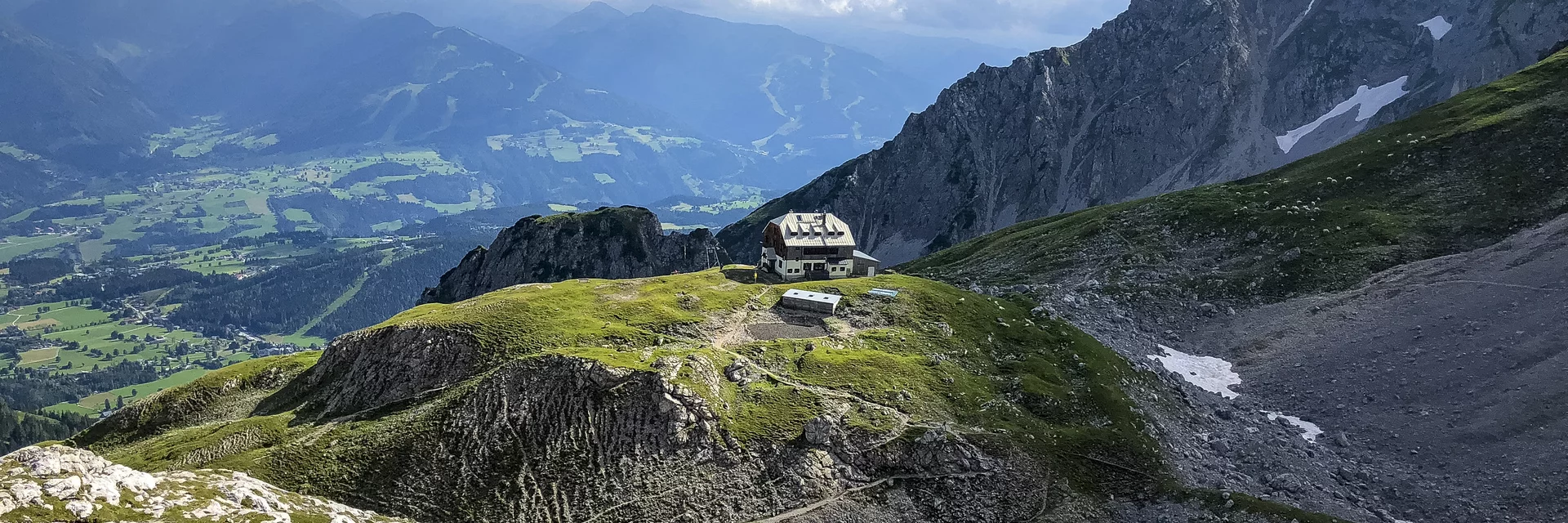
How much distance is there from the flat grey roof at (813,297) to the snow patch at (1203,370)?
101ft

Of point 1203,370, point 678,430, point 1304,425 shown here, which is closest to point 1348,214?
point 1203,370

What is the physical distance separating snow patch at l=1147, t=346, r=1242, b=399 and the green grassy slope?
1342cm

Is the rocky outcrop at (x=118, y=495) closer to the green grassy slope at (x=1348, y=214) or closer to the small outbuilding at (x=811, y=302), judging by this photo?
the small outbuilding at (x=811, y=302)

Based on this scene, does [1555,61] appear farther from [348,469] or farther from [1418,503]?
[348,469]

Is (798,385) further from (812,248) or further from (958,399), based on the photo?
(812,248)

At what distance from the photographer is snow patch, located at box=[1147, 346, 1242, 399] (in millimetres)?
69500

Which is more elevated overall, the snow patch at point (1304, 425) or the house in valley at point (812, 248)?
the house in valley at point (812, 248)

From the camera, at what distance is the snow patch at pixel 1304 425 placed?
198ft

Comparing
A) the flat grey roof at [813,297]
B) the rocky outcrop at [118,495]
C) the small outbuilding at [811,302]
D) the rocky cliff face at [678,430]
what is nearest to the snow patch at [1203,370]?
the rocky cliff face at [678,430]

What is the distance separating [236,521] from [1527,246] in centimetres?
10586

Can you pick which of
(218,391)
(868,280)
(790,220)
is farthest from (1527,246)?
(218,391)

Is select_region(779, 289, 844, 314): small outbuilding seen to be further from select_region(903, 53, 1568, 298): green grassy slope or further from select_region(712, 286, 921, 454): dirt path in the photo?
select_region(903, 53, 1568, 298): green grassy slope

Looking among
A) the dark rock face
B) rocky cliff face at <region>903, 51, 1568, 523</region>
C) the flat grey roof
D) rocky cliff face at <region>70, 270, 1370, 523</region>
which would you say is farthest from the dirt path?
the dark rock face

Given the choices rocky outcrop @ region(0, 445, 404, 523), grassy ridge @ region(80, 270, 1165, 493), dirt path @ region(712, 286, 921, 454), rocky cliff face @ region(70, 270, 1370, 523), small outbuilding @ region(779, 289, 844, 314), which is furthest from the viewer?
small outbuilding @ region(779, 289, 844, 314)
